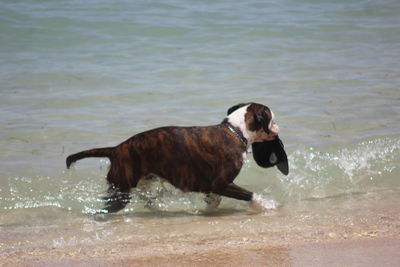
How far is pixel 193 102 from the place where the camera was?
35.2 ft

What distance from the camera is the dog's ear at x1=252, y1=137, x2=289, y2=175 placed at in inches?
273

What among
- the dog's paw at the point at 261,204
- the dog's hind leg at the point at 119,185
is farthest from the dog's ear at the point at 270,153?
the dog's hind leg at the point at 119,185

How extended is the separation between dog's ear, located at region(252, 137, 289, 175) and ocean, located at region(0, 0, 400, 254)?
391 millimetres

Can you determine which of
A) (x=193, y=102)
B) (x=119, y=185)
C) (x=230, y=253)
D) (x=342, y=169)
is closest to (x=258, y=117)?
(x=119, y=185)

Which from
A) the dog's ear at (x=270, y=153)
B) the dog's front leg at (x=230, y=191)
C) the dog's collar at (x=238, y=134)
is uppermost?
the dog's collar at (x=238, y=134)

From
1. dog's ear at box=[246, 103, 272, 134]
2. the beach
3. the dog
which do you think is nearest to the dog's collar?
the dog

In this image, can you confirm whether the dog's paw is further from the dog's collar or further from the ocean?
the dog's collar

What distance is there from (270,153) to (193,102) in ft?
12.7

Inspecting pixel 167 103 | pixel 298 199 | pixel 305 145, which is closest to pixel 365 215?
pixel 298 199

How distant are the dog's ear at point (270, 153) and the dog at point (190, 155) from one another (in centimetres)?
33

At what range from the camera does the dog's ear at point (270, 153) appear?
22.7 feet

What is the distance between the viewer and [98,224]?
6.25 m

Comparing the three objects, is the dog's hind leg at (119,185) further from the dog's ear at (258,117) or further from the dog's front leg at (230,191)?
the dog's ear at (258,117)

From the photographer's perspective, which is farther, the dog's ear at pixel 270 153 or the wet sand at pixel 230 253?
the dog's ear at pixel 270 153
